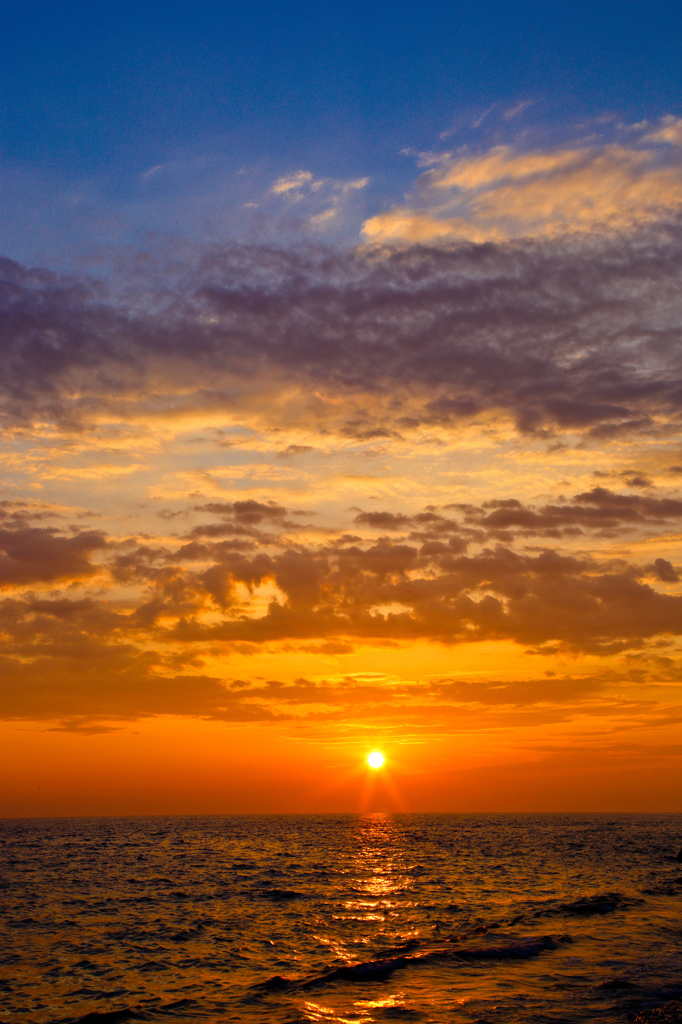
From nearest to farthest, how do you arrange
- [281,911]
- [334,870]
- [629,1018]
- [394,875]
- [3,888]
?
[629,1018] < [281,911] < [3,888] < [394,875] < [334,870]

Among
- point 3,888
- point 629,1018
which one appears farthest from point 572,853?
point 629,1018

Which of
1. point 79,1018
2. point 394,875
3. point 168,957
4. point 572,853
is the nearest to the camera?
point 79,1018

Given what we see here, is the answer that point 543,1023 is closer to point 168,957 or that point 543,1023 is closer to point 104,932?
point 168,957

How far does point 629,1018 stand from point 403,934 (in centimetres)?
1696

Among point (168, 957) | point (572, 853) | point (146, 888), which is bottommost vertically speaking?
point (572, 853)

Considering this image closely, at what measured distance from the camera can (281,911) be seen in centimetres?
4303

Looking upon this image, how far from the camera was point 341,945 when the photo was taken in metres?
32.7

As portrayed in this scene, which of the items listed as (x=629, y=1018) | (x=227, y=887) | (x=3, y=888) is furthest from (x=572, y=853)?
(x=629, y=1018)

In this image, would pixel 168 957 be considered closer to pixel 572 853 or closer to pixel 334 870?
pixel 334 870

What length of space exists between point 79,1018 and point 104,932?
15.4 meters

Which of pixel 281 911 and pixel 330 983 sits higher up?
pixel 330 983

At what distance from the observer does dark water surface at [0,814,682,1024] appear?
23.3 metres

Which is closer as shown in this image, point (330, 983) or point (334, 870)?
point (330, 983)

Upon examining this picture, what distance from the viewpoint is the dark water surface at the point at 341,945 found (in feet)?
76.6
